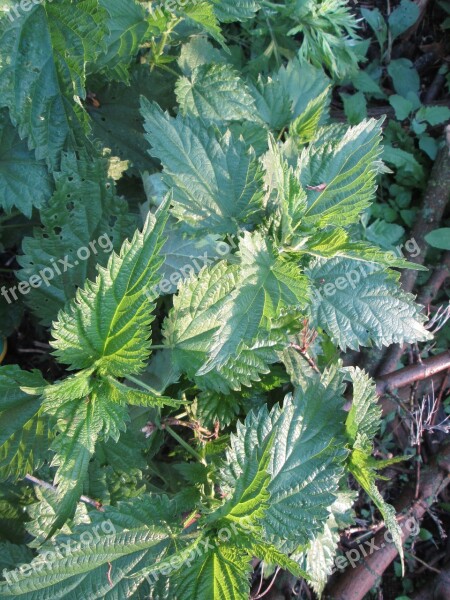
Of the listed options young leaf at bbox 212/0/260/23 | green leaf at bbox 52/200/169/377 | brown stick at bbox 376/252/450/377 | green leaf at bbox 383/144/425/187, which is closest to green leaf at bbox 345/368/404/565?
green leaf at bbox 52/200/169/377

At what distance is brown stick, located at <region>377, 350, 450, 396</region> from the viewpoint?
2.09 metres

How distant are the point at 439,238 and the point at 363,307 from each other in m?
1.01

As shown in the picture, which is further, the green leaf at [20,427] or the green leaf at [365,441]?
the green leaf at [365,441]

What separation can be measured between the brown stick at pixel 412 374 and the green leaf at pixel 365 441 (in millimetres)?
339

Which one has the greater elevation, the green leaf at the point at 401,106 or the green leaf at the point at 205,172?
the green leaf at the point at 205,172

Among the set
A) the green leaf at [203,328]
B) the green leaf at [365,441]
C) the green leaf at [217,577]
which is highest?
the green leaf at [203,328]

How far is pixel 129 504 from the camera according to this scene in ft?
4.80

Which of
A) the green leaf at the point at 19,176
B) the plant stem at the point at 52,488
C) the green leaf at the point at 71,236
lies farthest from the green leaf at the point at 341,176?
the plant stem at the point at 52,488

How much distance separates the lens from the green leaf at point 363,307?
1.60m

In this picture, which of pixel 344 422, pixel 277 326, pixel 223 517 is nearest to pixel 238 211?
pixel 277 326

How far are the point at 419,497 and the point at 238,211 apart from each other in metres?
1.36

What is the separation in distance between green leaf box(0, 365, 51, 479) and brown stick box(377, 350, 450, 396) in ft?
3.98

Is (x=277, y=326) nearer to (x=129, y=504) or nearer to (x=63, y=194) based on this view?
(x=129, y=504)

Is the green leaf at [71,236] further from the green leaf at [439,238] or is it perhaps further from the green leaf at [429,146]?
the green leaf at [429,146]
